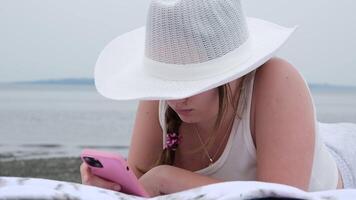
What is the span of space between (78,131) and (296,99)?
3.84 metres

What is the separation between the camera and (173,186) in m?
1.27

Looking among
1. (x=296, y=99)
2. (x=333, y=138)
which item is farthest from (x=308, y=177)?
(x=333, y=138)

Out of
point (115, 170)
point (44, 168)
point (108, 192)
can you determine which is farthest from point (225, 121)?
point (44, 168)

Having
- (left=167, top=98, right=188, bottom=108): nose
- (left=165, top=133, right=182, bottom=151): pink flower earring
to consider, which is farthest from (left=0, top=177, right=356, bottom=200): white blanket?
(left=165, top=133, right=182, bottom=151): pink flower earring

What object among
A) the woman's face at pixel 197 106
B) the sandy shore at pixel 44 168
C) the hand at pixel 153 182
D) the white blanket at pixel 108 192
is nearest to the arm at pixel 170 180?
the hand at pixel 153 182

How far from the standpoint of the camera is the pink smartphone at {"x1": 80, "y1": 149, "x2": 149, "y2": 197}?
105 cm

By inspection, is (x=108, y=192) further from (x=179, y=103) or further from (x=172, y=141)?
(x=172, y=141)

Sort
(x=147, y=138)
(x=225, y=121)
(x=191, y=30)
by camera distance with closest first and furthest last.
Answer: (x=191, y=30) → (x=225, y=121) → (x=147, y=138)

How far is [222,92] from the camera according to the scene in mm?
1307

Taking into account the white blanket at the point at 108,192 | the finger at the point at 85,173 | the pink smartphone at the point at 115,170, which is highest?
the white blanket at the point at 108,192

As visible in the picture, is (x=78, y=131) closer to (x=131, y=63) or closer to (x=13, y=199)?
(x=131, y=63)

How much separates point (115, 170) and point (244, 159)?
40cm

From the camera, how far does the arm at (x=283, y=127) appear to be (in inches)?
47.8

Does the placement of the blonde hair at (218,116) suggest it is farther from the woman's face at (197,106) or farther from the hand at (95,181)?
the hand at (95,181)
